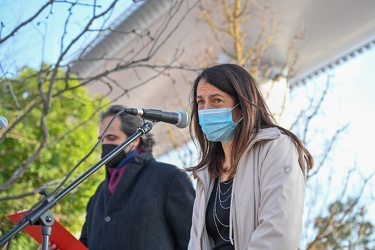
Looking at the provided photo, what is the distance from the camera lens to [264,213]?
2.66 m

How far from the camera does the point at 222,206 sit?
9.43ft

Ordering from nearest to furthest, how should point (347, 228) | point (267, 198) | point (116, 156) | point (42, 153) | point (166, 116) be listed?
point (267, 198) → point (166, 116) → point (116, 156) → point (42, 153) → point (347, 228)

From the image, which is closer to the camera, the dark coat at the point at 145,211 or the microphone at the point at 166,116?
the microphone at the point at 166,116

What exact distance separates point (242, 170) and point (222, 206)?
0.17 metres

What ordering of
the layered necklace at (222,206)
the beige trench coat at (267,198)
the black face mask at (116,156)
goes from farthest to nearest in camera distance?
the black face mask at (116,156), the layered necklace at (222,206), the beige trench coat at (267,198)

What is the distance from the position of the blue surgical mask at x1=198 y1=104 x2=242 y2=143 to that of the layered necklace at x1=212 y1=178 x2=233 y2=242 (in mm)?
187

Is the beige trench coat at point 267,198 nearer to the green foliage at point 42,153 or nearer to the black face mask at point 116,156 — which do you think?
the black face mask at point 116,156

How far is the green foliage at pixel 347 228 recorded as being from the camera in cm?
758

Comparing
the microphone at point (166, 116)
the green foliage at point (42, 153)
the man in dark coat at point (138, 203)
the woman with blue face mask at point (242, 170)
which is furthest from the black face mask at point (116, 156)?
the green foliage at point (42, 153)

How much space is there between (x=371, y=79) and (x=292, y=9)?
3906 millimetres

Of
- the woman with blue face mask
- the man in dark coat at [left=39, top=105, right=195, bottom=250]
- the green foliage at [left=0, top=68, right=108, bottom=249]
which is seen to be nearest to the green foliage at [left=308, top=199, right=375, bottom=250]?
the green foliage at [left=0, top=68, right=108, bottom=249]

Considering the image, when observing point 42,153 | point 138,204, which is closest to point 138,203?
point 138,204

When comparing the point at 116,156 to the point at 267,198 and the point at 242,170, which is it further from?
the point at 267,198

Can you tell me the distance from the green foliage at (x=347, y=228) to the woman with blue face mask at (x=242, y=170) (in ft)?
13.3
